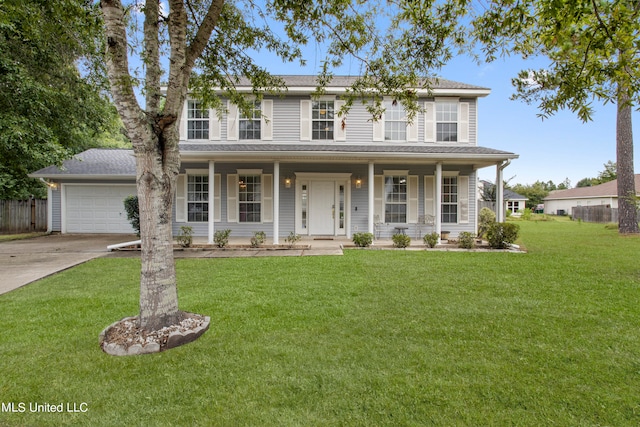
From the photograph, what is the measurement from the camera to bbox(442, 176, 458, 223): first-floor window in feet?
36.3

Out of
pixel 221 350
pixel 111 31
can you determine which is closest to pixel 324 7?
pixel 111 31

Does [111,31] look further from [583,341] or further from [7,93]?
[7,93]

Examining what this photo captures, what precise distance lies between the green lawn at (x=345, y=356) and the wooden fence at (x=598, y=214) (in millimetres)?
21354

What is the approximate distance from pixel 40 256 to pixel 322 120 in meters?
9.44

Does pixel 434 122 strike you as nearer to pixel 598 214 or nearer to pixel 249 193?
pixel 249 193

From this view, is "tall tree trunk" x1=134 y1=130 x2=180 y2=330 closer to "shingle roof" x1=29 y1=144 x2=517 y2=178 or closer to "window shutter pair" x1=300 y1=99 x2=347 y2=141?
"shingle roof" x1=29 y1=144 x2=517 y2=178

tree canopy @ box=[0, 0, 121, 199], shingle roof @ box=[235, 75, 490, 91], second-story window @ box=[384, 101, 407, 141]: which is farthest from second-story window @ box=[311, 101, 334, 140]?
tree canopy @ box=[0, 0, 121, 199]

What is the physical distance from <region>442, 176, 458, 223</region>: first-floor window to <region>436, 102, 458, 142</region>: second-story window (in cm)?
154

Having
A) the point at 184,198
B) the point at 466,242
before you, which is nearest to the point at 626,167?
the point at 466,242

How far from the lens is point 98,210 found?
12906 millimetres

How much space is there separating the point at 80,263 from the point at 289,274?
17.3 ft

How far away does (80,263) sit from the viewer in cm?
715

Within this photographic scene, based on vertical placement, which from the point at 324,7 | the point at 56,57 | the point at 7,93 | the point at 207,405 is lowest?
the point at 207,405

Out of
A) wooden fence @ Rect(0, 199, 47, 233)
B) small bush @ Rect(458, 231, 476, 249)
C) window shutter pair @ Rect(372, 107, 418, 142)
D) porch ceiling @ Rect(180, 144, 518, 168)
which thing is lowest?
small bush @ Rect(458, 231, 476, 249)
